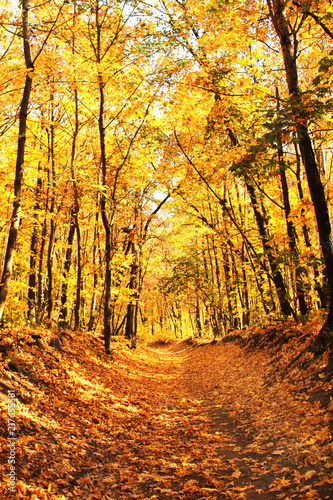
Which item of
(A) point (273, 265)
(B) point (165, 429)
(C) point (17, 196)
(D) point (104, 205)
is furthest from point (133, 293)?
(C) point (17, 196)

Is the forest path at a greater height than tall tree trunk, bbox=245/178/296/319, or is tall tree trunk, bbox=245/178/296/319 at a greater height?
tall tree trunk, bbox=245/178/296/319

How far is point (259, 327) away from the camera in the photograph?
1178 cm

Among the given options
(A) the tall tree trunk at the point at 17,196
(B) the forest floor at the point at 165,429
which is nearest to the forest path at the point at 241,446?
(B) the forest floor at the point at 165,429

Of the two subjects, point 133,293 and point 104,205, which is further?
point 133,293

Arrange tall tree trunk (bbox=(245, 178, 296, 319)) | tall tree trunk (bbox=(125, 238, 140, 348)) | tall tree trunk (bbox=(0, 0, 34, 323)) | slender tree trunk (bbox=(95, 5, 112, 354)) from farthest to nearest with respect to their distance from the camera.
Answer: tall tree trunk (bbox=(125, 238, 140, 348))
slender tree trunk (bbox=(95, 5, 112, 354))
tall tree trunk (bbox=(245, 178, 296, 319))
tall tree trunk (bbox=(0, 0, 34, 323))

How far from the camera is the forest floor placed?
3.64 meters

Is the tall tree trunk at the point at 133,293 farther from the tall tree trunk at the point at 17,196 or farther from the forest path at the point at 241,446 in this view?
the tall tree trunk at the point at 17,196

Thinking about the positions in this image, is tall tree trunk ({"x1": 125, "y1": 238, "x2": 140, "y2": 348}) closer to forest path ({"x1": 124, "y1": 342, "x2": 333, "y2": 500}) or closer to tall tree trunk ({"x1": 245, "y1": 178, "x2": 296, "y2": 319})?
tall tree trunk ({"x1": 245, "y1": 178, "x2": 296, "y2": 319})

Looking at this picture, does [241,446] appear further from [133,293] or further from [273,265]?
[133,293]

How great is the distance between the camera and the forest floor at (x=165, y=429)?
12.0ft

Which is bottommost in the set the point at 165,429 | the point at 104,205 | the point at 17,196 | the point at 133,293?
the point at 165,429

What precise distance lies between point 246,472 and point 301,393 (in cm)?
196

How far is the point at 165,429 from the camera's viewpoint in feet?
20.4

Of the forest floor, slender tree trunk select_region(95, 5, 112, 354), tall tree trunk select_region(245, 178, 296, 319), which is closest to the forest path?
the forest floor
